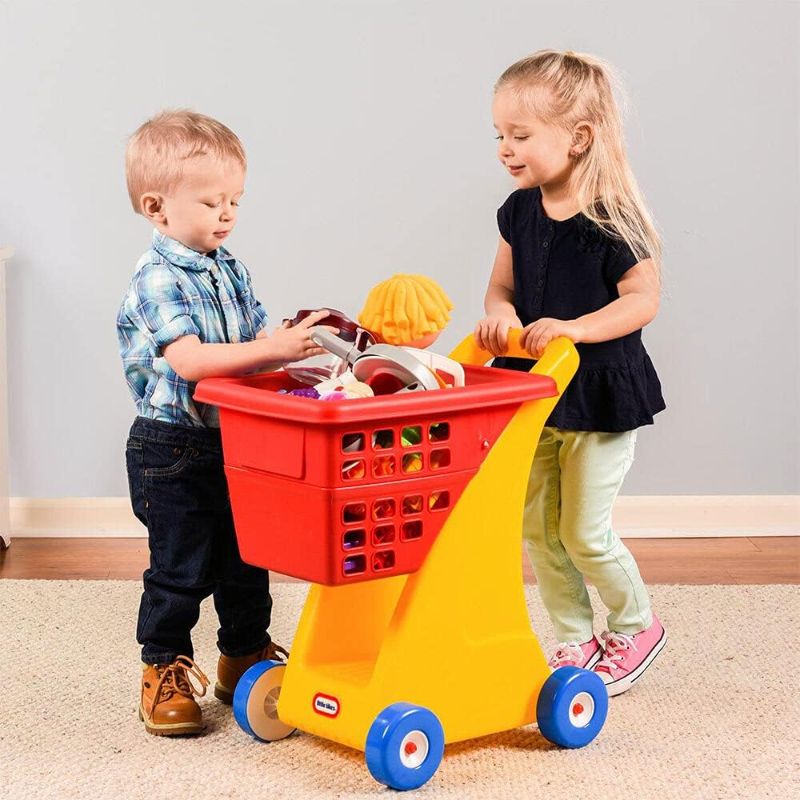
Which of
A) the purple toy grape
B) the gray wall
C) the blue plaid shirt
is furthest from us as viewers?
the gray wall

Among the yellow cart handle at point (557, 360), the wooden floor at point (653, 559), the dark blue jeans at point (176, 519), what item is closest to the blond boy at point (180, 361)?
the dark blue jeans at point (176, 519)

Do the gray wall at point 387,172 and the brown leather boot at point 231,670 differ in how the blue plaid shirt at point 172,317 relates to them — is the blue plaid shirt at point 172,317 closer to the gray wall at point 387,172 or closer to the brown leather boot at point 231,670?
the brown leather boot at point 231,670

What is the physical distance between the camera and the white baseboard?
238 cm

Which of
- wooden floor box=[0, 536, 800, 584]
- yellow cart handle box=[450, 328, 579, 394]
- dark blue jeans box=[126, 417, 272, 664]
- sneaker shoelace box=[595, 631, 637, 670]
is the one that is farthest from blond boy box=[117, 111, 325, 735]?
wooden floor box=[0, 536, 800, 584]

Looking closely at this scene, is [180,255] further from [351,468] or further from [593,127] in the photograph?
[593,127]

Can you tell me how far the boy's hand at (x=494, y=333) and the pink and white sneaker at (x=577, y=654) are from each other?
1.38 feet

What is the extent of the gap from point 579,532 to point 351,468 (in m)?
0.47

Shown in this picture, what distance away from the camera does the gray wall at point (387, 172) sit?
7.47 feet

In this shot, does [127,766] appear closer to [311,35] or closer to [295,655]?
[295,655]

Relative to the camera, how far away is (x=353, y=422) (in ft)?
3.87

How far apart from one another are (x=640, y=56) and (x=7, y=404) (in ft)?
4.35

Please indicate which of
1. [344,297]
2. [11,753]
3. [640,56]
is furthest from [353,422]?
[640,56]

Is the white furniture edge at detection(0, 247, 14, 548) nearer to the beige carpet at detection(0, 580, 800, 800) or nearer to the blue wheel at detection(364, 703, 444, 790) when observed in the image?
the beige carpet at detection(0, 580, 800, 800)

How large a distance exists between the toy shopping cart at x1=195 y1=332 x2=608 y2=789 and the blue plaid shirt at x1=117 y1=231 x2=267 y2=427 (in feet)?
0.32
